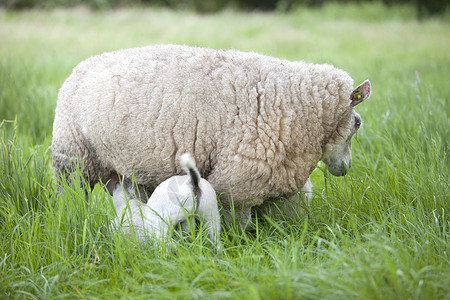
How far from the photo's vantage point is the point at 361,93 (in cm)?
277

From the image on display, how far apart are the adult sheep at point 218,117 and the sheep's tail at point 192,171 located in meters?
0.26

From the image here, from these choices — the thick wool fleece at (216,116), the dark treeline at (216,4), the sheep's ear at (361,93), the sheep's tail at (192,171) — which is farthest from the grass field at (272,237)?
the dark treeline at (216,4)

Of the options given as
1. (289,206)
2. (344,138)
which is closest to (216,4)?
(344,138)

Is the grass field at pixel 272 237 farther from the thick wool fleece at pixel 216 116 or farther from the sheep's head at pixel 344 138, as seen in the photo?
the thick wool fleece at pixel 216 116

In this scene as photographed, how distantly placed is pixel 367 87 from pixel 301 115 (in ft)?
1.57

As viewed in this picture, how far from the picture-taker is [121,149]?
276 cm

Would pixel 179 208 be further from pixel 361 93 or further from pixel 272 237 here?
pixel 361 93

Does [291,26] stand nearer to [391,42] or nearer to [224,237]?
[391,42]

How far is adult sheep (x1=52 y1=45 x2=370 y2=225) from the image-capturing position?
262cm

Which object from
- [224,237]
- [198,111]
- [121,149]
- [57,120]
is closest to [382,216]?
[224,237]

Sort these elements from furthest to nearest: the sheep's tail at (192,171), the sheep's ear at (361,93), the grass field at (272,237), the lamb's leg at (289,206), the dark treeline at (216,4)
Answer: the dark treeline at (216,4)
the lamb's leg at (289,206)
the sheep's ear at (361,93)
the sheep's tail at (192,171)
the grass field at (272,237)

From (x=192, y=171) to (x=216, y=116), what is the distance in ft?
1.60

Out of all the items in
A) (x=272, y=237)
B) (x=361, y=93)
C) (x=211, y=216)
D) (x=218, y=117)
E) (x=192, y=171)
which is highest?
(x=361, y=93)

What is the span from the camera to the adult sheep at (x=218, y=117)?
8.59 feet
